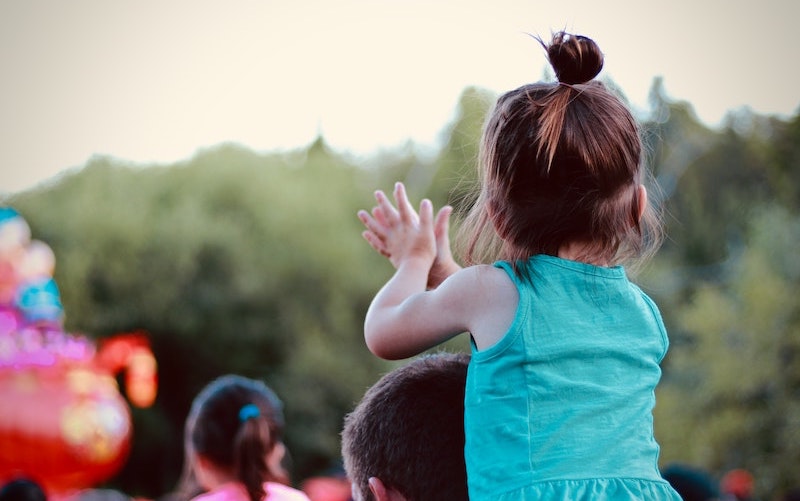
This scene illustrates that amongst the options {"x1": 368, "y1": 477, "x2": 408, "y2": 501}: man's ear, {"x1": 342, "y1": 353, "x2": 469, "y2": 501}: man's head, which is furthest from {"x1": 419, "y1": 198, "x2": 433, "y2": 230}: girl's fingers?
{"x1": 368, "y1": 477, "x2": 408, "y2": 501}: man's ear

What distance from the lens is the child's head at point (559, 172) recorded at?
156cm

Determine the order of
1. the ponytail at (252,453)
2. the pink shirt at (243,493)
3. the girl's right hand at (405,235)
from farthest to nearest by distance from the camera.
A: the ponytail at (252,453) → the pink shirt at (243,493) → the girl's right hand at (405,235)

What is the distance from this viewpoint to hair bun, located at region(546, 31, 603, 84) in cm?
170

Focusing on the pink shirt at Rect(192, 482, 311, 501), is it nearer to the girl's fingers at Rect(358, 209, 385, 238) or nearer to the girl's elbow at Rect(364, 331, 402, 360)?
the girl's fingers at Rect(358, 209, 385, 238)

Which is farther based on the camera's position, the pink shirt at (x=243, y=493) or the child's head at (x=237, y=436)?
the child's head at (x=237, y=436)

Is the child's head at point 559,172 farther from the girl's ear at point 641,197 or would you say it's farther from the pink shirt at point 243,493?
the pink shirt at point 243,493

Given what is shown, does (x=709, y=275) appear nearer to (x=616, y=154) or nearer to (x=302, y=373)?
(x=302, y=373)

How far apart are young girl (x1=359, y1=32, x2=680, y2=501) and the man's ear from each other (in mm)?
126

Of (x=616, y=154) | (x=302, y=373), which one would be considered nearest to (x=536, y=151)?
(x=616, y=154)

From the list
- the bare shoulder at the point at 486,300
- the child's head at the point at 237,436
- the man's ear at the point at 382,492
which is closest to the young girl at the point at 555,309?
the bare shoulder at the point at 486,300

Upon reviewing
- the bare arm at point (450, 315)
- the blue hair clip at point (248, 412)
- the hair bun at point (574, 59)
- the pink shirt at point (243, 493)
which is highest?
the hair bun at point (574, 59)

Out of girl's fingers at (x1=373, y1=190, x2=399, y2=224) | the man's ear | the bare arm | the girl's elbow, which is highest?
girl's fingers at (x1=373, y1=190, x2=399, y2=224)

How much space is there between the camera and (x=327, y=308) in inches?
667

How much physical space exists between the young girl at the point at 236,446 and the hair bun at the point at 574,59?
205 centimetres
